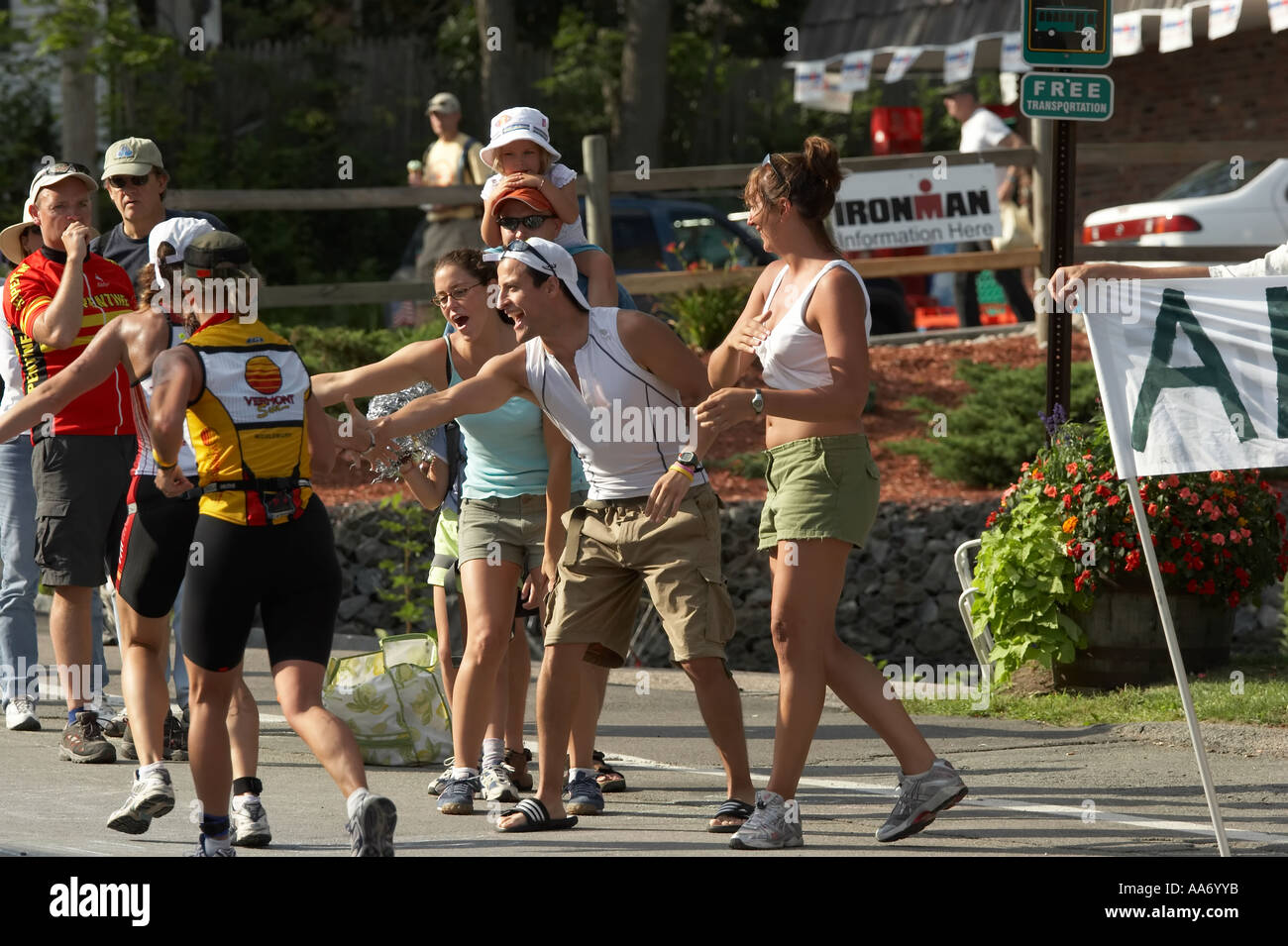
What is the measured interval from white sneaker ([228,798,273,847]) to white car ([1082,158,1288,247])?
452 inches

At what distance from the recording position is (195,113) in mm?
23719

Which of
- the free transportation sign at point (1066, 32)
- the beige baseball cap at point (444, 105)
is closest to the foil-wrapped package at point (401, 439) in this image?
the free transportation sign at point (1066, 32)

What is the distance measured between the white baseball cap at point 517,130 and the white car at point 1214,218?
9631 millimetres

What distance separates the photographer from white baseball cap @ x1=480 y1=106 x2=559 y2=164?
23.0 ft

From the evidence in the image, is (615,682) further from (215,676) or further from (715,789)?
(215,676)

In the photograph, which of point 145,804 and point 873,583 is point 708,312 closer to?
point 873,583

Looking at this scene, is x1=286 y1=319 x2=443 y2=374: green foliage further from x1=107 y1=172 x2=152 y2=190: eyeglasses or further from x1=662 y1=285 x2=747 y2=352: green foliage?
x1=107 y1=172 x2=152 y2=190: eyeglasses

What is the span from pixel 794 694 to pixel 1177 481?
3451 mm

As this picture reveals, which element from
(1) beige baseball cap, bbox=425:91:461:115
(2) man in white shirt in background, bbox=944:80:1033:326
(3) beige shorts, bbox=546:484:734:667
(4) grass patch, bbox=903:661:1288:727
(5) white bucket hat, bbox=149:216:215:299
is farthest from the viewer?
(2) man in white shirt in background, bbox=944:80:1033:326

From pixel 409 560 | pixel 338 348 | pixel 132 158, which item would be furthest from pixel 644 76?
pixel 132 158

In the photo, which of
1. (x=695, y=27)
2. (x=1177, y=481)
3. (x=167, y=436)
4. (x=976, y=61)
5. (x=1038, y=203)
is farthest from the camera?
(x=695, y=27)

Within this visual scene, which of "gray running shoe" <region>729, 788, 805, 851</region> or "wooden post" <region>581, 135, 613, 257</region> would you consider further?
"wooden post" <region>581, 135, 613, 257</region>

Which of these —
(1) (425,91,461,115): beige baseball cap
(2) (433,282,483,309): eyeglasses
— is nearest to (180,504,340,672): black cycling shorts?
(2) (433,282,483,309): eyeglasses

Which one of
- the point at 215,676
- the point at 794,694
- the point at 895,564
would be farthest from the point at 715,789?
the point at 895,564
